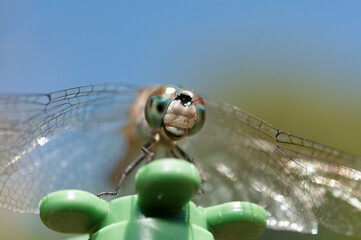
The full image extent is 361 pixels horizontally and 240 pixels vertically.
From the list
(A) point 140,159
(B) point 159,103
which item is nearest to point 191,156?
(A) point 140,159

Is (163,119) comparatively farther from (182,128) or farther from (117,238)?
(117,238)

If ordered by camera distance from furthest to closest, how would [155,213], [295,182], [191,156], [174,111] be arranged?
[191,156] → [295,182] → [174,111] → [155,213]

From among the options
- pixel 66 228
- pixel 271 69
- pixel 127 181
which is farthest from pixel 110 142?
pixel 271 69

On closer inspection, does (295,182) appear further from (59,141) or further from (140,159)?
(59,141)

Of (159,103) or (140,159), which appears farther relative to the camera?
(140,159)

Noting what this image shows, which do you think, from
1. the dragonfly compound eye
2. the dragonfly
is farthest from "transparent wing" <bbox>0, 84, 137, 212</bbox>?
the dragonfly compound eye

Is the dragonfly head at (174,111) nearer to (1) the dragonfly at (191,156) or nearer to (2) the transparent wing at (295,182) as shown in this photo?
(1) the dragonfly at (191,156)
